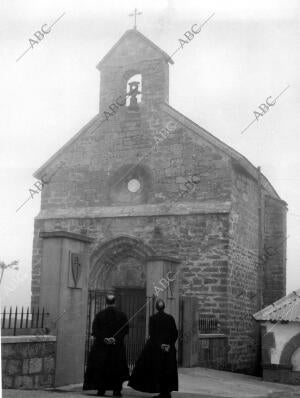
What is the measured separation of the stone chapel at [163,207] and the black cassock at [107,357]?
6.57 metres

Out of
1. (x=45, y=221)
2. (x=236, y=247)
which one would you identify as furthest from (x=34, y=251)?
(x=236, y=247)

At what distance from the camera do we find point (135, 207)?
18297 millimetres

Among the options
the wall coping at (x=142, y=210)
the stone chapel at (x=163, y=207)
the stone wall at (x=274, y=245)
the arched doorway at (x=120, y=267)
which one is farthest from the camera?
the stone wall at (x=274, y=245)

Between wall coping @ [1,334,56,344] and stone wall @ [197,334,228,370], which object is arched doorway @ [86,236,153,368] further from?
wall coping @ [1,334,56,344]

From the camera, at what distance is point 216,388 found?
11.3m

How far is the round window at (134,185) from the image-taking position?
1872 cm

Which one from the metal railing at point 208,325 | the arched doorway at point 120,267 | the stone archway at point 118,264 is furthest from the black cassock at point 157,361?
the stone archway at point 118,264

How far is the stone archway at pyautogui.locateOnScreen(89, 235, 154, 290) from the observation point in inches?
712

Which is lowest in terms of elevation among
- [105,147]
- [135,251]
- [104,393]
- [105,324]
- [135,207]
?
[104,393]

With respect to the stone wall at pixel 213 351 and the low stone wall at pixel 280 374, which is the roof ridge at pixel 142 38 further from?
the low stone wall at pixel 280 374

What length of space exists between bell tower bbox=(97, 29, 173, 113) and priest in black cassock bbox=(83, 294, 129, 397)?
10800 millimetres

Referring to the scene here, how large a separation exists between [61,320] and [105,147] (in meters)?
9.91

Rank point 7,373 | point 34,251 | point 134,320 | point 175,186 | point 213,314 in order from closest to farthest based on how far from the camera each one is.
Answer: point 7,373 → point 134,320 → point 213,314 → point 175,186 → point 34,251

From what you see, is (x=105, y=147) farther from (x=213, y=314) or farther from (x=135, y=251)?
(x=213, y=314)
